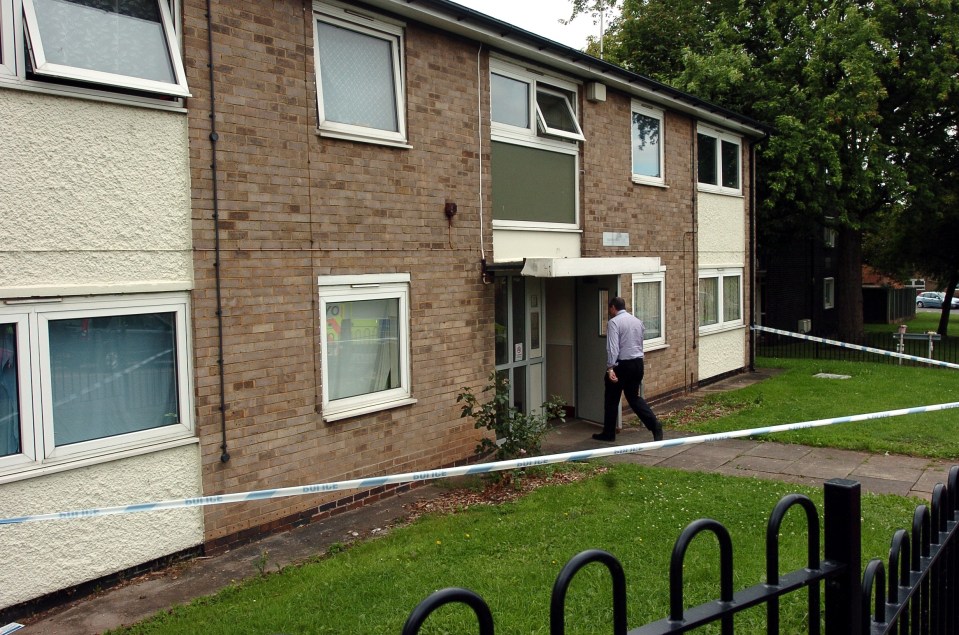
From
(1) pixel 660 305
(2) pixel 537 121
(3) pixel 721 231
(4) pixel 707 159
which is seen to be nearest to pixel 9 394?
(2) pixel 537 121

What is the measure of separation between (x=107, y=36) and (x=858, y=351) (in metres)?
19.3

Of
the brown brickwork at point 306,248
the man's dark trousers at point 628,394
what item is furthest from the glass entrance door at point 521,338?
the man's dark trousers at point 628,394

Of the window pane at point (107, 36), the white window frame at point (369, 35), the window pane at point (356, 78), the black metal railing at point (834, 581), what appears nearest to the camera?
the black metal railing at point (834, 581)

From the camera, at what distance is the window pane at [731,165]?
642 inches

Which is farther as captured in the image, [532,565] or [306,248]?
[306,248]

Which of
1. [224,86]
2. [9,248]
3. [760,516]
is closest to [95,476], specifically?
[9,248]

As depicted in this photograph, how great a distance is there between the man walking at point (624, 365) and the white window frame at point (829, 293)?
68.8 ft

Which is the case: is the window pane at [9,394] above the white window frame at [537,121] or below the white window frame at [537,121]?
below

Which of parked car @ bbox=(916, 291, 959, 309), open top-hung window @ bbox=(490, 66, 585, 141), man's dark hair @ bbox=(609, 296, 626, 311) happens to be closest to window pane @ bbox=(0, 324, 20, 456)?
open top-hung window @ bbox=(490, 66, 585, 141)

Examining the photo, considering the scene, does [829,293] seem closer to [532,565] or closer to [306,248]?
[306,248]

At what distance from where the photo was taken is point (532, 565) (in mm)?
5582

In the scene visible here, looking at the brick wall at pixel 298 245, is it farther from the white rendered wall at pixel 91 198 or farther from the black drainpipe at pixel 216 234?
the white rendered wall at pixel 91 198

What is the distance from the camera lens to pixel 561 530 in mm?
6367

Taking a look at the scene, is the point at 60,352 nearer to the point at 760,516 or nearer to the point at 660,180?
the point at 760,516
